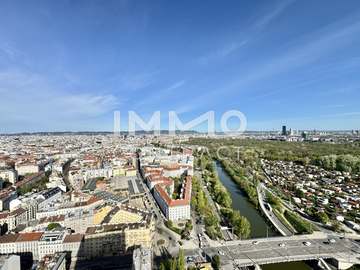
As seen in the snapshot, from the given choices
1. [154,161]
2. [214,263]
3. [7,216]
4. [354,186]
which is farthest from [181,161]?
[214,263]

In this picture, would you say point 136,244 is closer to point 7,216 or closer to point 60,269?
point 60,269

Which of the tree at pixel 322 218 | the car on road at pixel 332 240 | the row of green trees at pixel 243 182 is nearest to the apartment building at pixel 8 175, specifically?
the row of green trees at pixel 243 182

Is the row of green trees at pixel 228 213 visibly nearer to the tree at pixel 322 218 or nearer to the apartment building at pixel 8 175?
the tree at pixel 322 218

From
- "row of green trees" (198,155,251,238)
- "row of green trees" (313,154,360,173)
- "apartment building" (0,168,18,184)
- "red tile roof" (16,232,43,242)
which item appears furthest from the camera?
"row of green trees" (313,154,360,173)

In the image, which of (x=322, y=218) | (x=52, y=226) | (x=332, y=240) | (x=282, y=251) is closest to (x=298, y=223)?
(x=322, y=218)

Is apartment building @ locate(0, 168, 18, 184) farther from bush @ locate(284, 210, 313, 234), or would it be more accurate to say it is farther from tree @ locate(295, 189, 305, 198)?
tree @ locate(295, 189, 305, 198)

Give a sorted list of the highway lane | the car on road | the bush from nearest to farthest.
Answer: the highway lane, the car on road, the bush

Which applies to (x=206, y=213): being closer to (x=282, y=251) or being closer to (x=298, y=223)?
(x=298, y=223)

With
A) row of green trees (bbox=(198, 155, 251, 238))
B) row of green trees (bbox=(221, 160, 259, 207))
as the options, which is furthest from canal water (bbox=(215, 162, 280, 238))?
row of green trees (bbox=(198, 155, 251, 238))
